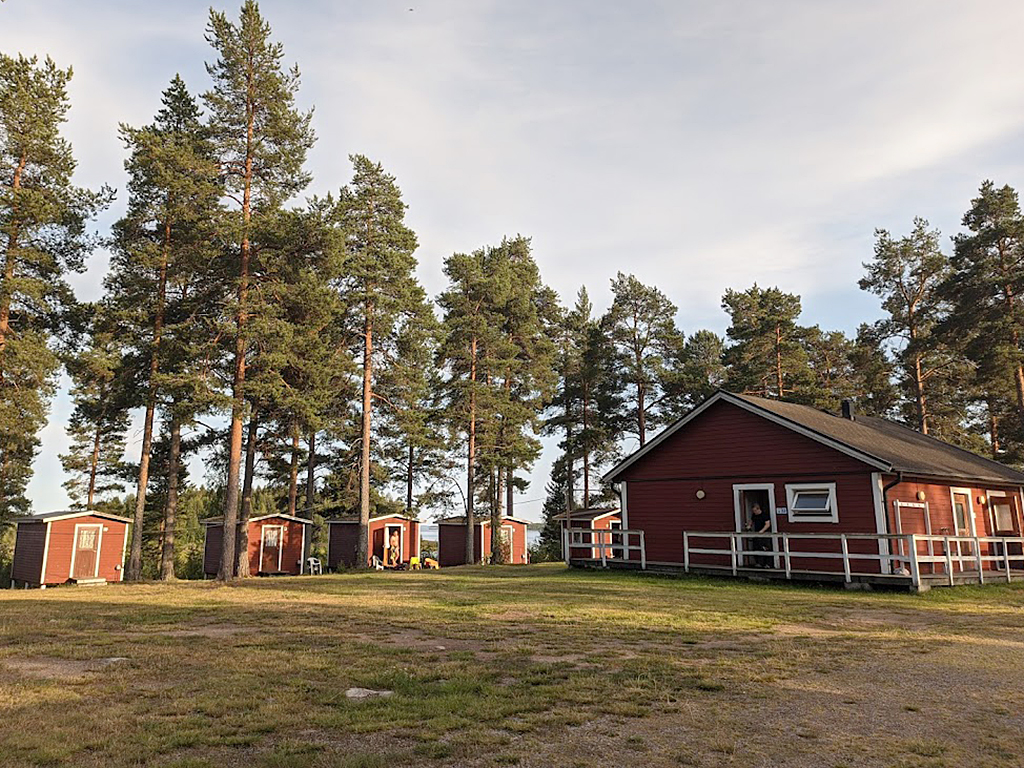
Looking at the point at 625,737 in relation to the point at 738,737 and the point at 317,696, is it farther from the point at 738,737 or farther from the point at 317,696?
the point at 317,696

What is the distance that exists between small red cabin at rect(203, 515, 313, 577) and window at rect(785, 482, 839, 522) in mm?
25748

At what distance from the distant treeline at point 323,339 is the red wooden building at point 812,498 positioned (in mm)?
13139

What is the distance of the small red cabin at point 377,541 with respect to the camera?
3738 centimetres

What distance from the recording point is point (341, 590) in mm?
17562

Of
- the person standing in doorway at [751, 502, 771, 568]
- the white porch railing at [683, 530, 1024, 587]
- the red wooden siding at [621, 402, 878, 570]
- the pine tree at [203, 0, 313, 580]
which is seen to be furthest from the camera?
the pine tree at [203, 0, 313, 580]

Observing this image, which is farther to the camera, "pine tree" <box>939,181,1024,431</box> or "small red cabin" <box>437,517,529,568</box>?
"small red cabin" <box>437,517,529,568</box>

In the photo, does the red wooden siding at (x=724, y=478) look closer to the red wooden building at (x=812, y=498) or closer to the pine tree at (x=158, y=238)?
the red wooden building at (x=812, y=498)

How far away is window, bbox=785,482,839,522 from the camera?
61.7 feet

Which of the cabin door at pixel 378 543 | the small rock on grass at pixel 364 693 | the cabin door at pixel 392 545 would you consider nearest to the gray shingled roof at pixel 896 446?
the small rock on grass at pixel 364 693

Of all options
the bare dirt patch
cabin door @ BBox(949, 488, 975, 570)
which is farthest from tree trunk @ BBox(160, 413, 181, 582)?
cabin door @ BBox(949, 488, 975, 570)

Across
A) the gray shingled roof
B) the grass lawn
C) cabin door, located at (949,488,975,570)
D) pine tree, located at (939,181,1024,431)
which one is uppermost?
pine tree, located at (939,181,1024,431)

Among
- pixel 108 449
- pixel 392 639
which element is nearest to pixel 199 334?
pixel 392 639

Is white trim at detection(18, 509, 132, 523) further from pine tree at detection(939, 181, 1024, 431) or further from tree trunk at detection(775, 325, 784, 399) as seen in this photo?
pine tree at detection(939, 181, 1024, 431)

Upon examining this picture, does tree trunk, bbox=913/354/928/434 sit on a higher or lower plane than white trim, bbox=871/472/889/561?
higher
